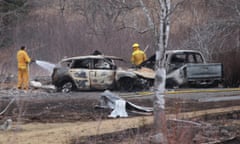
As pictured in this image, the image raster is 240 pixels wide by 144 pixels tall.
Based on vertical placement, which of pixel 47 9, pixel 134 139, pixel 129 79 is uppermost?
pixel 47 9

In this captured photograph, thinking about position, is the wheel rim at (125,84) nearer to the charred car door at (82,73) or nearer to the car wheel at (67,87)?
the charred car door at (82,73)

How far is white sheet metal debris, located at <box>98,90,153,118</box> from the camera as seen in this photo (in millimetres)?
14641

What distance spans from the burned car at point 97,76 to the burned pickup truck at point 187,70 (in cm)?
95

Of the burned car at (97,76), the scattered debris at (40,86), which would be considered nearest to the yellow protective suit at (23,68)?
the scattered debris at (40,86)

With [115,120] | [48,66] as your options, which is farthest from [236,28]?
[115,120]

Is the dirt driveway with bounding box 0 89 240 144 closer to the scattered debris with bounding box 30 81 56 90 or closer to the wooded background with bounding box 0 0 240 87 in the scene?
the scattered debris with bounding box 30 81 56 90

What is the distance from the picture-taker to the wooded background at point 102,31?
1126 inches

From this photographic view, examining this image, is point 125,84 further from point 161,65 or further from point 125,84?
point 161,65

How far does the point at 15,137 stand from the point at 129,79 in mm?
10183

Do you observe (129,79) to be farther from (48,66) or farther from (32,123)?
(32,123)

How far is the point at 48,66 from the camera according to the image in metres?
24.0

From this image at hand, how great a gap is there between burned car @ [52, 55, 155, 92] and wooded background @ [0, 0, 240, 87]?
2.69 meters

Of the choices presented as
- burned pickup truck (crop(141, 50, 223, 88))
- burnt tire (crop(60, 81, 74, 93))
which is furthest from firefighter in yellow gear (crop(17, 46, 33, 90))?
burned pickup truck (crop(141, 50, 223, 88))

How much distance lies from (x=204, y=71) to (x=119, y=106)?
7880mm
